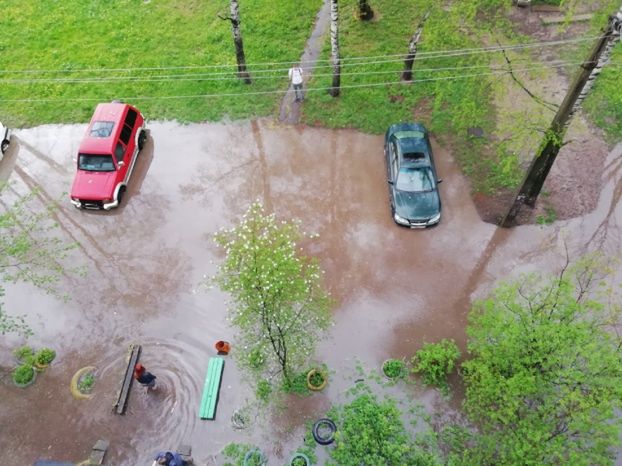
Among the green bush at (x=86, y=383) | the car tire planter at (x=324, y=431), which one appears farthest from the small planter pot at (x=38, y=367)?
the car tire planter at (x=324, y=431)

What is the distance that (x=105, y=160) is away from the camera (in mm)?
16828

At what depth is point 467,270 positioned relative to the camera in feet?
48.9

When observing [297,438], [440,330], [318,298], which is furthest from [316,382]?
[440,330]

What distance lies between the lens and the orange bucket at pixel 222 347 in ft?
43.9

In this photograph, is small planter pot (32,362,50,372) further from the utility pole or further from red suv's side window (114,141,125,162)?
the utility pole

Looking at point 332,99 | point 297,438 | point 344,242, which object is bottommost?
point 297,438

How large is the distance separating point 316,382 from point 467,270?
589 cm

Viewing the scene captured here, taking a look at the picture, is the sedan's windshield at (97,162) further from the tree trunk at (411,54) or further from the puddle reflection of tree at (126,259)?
the tree trunk at (411,54)

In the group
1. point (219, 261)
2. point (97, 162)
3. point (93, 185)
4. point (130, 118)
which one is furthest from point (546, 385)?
point (130, 118)

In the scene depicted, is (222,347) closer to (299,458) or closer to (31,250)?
(299,458)

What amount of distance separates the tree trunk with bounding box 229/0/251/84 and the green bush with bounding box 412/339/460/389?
1336 centimetres

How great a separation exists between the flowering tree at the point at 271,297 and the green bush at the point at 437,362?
9.16 feet

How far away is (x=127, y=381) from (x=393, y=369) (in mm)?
7298

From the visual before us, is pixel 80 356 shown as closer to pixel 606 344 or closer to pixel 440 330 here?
pixel 440 330
